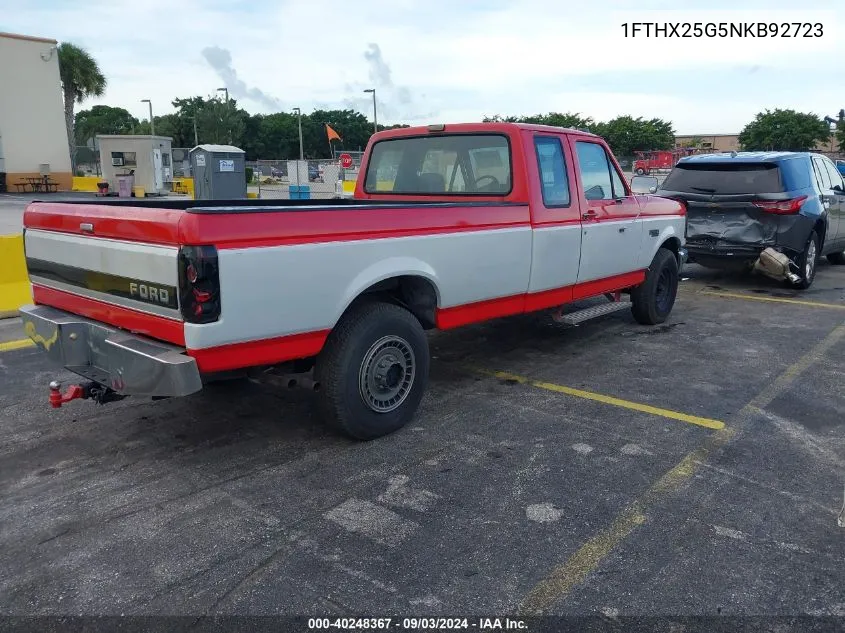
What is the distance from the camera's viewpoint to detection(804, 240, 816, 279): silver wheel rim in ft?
30.8

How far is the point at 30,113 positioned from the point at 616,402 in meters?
34.1

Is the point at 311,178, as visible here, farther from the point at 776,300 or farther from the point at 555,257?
the point at 555,257

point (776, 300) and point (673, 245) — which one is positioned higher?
point (673, 245)

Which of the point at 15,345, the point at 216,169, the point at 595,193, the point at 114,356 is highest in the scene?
the point at 216,169

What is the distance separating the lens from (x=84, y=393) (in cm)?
389

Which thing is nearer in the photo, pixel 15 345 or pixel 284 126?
pixel 15 345

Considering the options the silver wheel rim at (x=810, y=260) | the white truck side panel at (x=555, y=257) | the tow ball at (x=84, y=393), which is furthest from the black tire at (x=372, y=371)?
the silver wheel rim at (x=810, y=260)

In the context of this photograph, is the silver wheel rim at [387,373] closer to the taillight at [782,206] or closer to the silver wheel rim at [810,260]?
the taillight at [782,206]

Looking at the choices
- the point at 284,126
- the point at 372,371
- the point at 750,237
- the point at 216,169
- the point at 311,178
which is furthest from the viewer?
the point at 284,126

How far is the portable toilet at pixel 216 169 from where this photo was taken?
1611cm

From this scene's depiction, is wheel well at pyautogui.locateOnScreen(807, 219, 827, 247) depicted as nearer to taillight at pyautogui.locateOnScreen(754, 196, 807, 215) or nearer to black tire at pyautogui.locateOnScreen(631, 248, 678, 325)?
taillight at pyautogui.locateOnScreen(754, 196, 807, 215)

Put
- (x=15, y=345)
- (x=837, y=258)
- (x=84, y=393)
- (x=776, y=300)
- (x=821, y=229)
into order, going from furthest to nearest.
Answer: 1. (x=837, y=258)
2. (x=821, y=229)
3. (x=776, y=300)
4. (x=15, y=345)
5. (x=84, y=393)

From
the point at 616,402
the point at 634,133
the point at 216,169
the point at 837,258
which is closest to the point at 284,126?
the point at 634,133

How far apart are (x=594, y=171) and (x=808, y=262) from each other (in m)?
5.16
